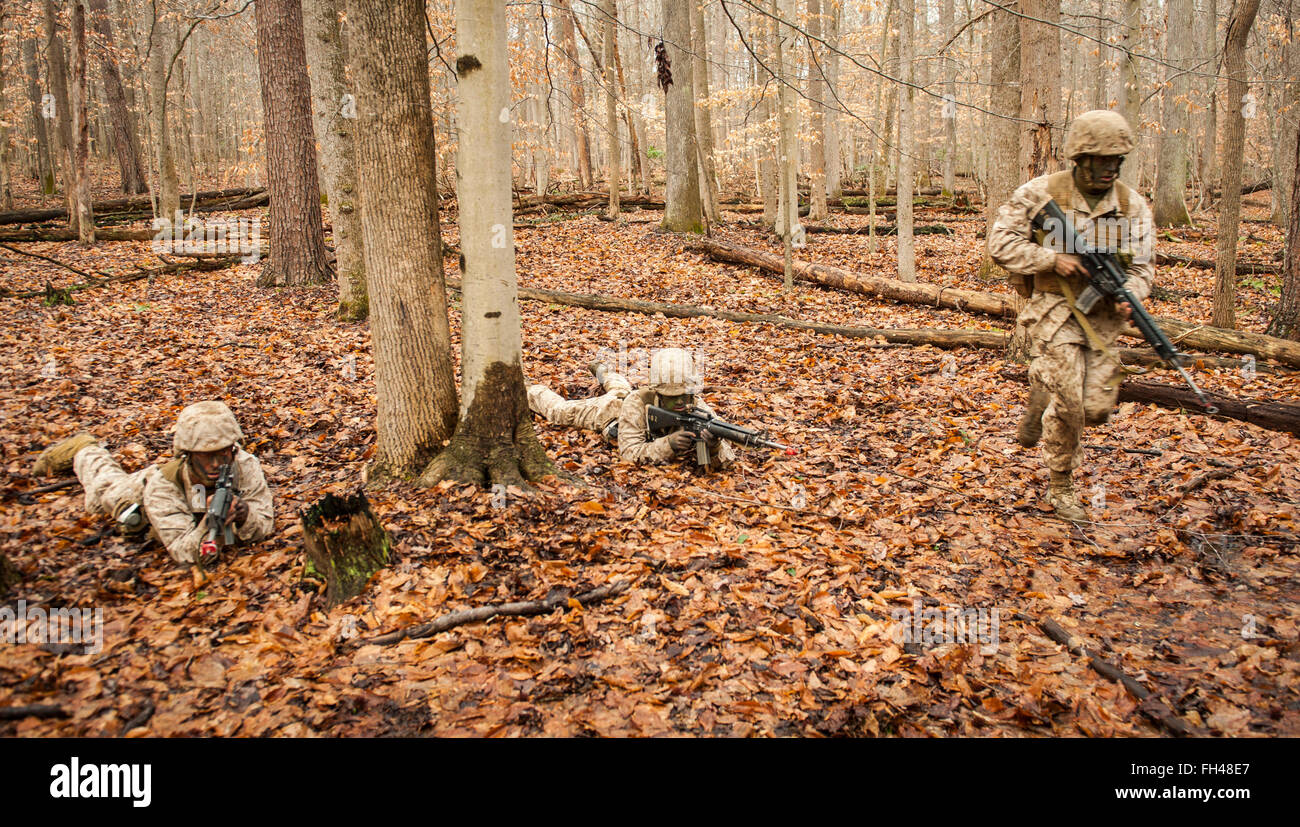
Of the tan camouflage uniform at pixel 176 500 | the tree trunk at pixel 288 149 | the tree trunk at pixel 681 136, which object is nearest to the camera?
the tan camouflage uniform at pixel 176 500

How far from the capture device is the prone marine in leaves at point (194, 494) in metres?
4.27

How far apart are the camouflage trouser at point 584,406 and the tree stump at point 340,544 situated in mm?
2784

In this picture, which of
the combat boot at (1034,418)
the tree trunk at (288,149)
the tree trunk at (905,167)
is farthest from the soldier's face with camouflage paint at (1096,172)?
the tree trunk at (288,149)

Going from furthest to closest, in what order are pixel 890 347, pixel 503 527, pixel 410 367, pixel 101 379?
1. pixel 890 347
2. pixel 101 379
3. pixel 410 367
4. pixel 503 527

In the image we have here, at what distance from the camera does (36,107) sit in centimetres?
2647

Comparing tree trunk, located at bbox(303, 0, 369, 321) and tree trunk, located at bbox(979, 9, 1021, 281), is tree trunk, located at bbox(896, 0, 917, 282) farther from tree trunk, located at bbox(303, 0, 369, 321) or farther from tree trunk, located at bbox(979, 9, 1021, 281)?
tree trunk, located at bbox(303, 0, 369, 321)

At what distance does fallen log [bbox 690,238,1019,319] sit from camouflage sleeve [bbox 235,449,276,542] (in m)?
9.03

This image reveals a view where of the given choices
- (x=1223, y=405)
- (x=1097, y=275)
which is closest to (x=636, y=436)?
(x=1097, y=275)

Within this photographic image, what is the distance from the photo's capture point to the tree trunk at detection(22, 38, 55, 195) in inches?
1013

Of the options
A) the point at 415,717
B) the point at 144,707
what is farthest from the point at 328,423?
the point at 415,717

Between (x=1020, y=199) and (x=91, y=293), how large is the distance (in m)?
13.9

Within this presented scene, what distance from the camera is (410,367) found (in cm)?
511

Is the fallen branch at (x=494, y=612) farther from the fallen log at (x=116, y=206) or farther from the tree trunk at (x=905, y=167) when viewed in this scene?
the fallen log at (x=116, y=206)
